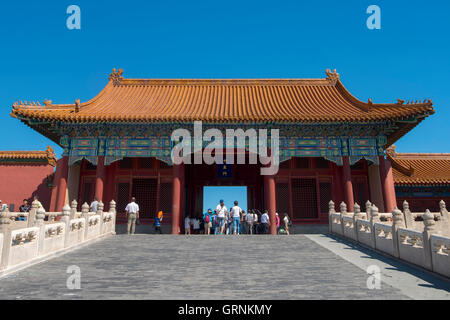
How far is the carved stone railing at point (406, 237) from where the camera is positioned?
206 inches

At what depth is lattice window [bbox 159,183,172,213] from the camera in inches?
553

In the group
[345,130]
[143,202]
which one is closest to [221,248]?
[143,202]

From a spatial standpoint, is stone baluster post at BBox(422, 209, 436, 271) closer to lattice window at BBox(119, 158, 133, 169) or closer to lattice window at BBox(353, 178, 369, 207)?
lattice window at BBox(353, 178, 369, 207)

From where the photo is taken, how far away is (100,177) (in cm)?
1300

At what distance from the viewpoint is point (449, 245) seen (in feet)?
16.2

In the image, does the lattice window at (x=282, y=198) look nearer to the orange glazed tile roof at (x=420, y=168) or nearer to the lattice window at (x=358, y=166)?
the lattice window at (x=358, y=166)

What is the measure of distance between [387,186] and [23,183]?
727 inches

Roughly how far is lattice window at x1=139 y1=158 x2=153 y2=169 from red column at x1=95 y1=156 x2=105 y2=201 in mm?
1927

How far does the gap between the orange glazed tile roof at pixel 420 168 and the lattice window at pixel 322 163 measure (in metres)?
4.02

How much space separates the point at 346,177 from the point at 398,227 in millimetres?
6558

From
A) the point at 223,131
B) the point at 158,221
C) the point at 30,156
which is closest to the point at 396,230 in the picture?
the point at 223,131

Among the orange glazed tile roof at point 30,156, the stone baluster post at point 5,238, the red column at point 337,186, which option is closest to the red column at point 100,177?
the orange glazed tile roof at point 30,156

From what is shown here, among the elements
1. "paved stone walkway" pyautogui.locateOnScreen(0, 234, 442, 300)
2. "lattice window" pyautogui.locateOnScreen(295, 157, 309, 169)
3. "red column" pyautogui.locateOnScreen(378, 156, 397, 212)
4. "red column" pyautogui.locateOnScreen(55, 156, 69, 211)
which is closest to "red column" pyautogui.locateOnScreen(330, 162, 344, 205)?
"lattice window" pyautogui.locateOnScreen(295, 157, 309, 169)
